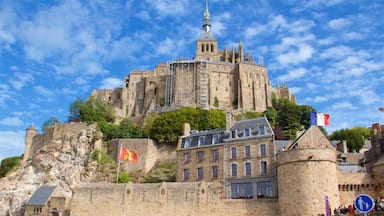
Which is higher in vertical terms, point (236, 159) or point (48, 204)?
point (236, 159)

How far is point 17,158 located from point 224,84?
130 ft

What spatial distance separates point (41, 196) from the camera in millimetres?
38000

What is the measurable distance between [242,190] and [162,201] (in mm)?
7327

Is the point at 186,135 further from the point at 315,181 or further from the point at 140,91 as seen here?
the point at 140,91

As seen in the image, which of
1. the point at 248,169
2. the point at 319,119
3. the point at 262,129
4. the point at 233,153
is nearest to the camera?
the point at 319,119

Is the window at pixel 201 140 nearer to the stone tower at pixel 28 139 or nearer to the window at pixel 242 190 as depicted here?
the window at pixel 242 190

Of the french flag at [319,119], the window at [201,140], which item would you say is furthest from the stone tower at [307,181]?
the window at [201,140]

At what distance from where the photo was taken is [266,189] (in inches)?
1312

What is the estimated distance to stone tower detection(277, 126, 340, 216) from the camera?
91.4 feet

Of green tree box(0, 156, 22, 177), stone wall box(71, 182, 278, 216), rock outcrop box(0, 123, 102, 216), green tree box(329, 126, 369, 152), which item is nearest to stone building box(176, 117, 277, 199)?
stone wall box(71, 182, 278, 216)

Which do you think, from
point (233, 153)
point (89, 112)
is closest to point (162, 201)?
point (233, 153)

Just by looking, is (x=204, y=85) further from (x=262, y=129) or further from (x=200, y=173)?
(x=262, y=129)

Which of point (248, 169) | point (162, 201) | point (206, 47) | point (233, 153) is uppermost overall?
point (206, 47)

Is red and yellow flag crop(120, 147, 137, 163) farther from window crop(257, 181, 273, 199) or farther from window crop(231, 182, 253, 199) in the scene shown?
window crop(257, 181, 273, 199)
